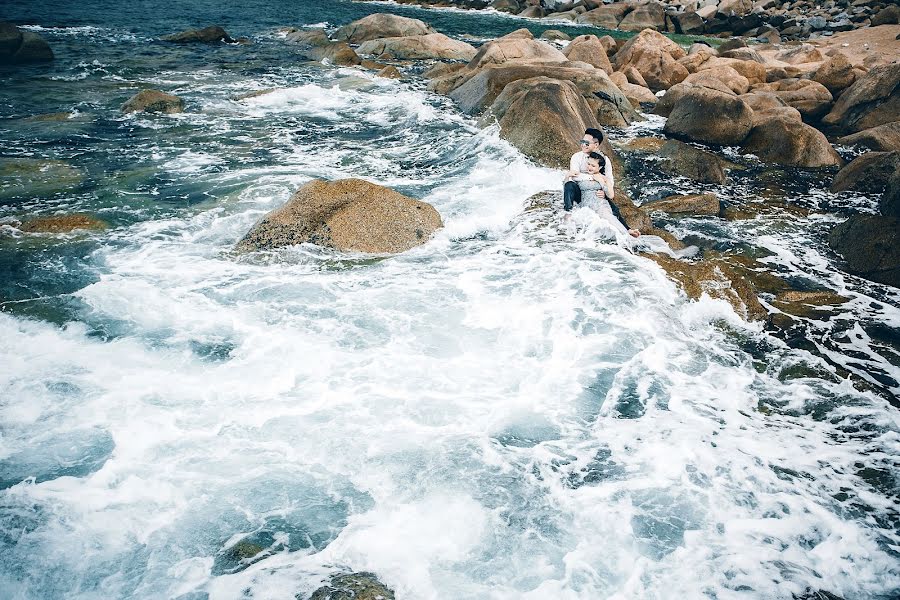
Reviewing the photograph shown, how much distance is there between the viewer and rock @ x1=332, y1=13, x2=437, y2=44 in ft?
98.3

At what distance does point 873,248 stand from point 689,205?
10.1 ft

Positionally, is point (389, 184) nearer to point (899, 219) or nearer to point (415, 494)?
point (415, 494)

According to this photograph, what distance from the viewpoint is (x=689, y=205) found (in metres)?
10.9

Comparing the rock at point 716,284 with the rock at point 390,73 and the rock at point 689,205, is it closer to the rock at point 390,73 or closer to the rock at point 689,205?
the rock at point 689,205

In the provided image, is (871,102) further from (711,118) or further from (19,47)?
(19,47)

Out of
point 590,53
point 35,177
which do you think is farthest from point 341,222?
point 590,53

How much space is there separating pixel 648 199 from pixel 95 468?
10.4m

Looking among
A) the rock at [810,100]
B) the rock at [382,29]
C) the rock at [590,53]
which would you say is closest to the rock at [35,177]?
the rock at [590,53]

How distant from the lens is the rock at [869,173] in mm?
11578

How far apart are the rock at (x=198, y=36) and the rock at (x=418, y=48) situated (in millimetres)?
7685

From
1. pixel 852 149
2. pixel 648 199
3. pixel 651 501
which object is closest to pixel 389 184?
pixel 648 199

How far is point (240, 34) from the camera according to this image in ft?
106

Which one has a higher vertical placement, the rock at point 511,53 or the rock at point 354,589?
the rock at point 511,53

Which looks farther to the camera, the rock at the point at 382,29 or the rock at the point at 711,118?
the rock at the point at 382,29
